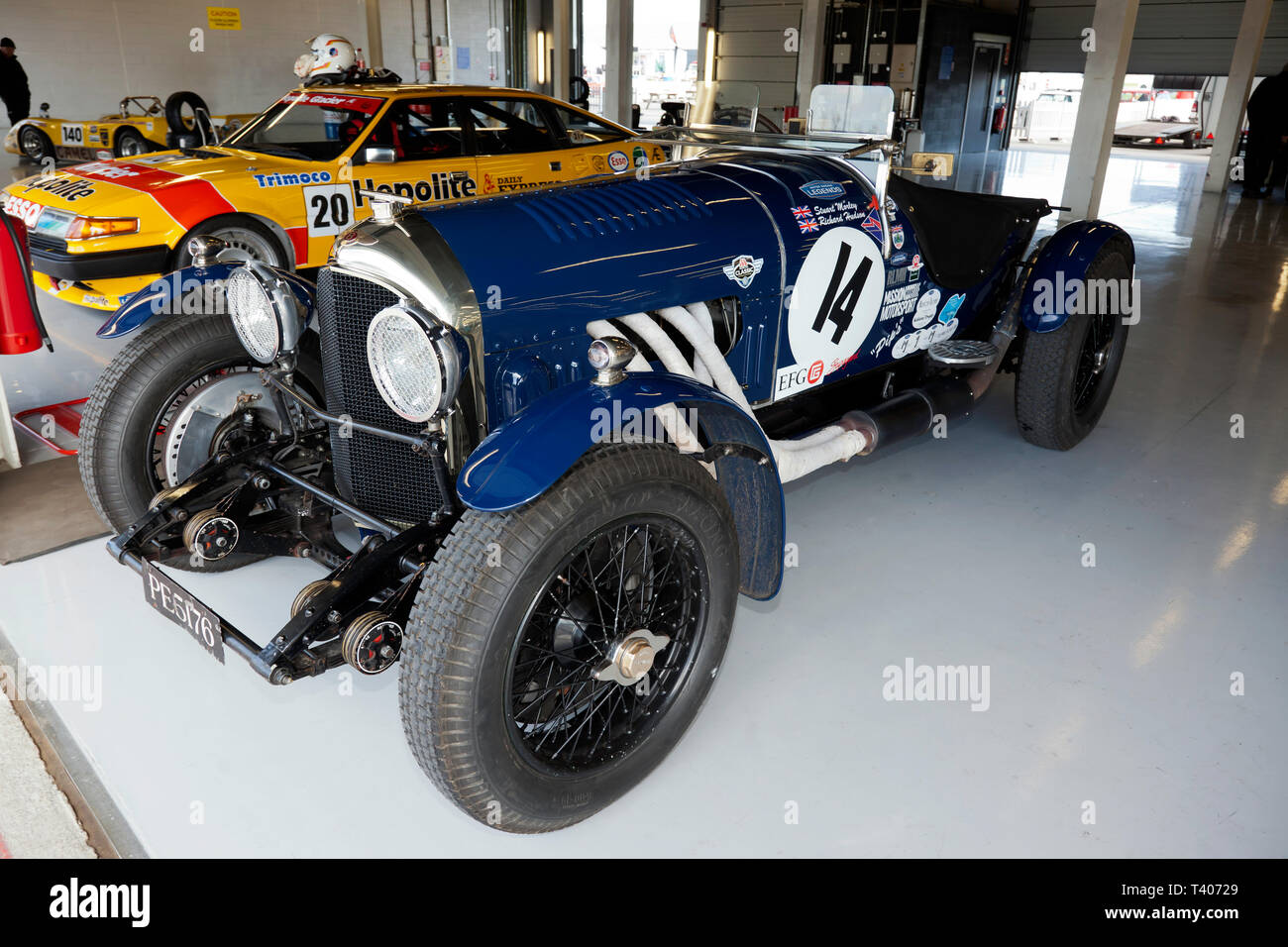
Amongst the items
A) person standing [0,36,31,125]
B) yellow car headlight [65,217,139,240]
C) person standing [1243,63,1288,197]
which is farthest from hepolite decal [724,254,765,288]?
person standing [0,36,31,125]

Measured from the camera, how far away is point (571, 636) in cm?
220

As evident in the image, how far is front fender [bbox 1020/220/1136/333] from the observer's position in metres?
3.94

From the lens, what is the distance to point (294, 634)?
2021 mm

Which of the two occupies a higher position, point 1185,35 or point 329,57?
point 1185,35

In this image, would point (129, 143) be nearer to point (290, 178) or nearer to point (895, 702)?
point (290, 178)

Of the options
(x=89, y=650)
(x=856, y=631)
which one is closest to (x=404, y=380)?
(x=89, y=650)

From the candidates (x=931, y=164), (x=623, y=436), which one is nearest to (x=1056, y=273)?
(x=931, y=164)

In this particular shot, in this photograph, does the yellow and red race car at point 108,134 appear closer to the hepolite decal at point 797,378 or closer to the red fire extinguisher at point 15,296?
the red fire extinguisher at point 15,296

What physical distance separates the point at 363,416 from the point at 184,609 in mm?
667

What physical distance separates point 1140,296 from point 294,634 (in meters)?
7.65

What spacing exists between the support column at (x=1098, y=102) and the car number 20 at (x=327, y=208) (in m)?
8.20

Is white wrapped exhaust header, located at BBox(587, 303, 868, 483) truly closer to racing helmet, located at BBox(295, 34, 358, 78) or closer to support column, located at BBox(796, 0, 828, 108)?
racing helmet, located at BBox(295, 34, 358, 78)

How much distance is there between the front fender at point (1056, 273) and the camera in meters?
3.94
